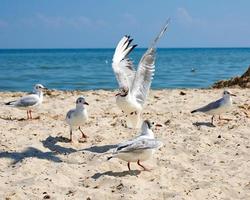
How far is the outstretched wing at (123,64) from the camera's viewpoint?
934 cm

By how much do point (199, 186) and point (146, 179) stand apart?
72cm

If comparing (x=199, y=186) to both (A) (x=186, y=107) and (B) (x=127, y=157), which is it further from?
(A) (x=186, y=107)

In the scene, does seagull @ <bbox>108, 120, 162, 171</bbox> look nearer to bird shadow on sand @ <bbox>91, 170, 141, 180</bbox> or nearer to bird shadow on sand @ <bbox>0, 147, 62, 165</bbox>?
bird shadow on sand @ <bbox>91, 170, 141, 180</bbox>

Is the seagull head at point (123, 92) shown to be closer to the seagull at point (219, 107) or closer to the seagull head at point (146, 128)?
the seagull head at point (146, 128)

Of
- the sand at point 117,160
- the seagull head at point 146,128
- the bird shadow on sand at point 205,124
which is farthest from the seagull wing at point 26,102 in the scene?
the seagull head at point 146,128

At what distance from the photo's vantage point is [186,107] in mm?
11898

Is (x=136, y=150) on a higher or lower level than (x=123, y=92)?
lower

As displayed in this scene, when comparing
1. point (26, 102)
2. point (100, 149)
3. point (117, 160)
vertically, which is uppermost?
point (26, 102)

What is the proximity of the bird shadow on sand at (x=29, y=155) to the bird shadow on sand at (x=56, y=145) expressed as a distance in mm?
198

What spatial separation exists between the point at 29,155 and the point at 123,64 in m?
3.08

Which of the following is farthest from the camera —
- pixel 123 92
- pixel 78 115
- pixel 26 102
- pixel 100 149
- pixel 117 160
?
pixel 26 102

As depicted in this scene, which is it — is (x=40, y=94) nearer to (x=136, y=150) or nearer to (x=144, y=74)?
(x=144, y=74)

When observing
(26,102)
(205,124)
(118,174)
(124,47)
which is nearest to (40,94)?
(26,102)

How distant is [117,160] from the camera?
7.30 m
